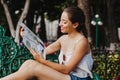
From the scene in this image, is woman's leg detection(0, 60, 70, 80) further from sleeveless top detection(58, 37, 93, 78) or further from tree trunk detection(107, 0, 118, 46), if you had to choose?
tree trunk detection(107, 0, 118, 46)

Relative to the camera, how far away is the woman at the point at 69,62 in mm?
4969

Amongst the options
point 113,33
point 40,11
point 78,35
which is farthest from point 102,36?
point 78,35

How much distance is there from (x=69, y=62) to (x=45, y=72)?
272 mm

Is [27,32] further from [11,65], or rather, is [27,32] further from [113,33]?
[113,33]

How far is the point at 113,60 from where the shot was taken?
7500 millimetres

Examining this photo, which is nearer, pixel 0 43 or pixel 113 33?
pixel 0 43

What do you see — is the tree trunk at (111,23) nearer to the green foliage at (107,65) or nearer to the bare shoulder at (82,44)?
the green foliage at (107,65)

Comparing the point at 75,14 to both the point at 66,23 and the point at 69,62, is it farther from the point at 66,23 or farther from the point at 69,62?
the point at 69,62

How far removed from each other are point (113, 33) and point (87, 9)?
446 inches

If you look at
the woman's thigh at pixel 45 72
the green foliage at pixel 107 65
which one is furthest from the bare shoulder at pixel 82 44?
the green foliage at pixel 107 65

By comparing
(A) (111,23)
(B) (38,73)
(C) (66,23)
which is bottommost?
(A) (111,23)

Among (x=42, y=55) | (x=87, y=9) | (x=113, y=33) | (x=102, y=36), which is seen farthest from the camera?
(x=102, y=36)

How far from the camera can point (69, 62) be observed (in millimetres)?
4969

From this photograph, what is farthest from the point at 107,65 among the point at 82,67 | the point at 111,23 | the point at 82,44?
the point at 111,23
